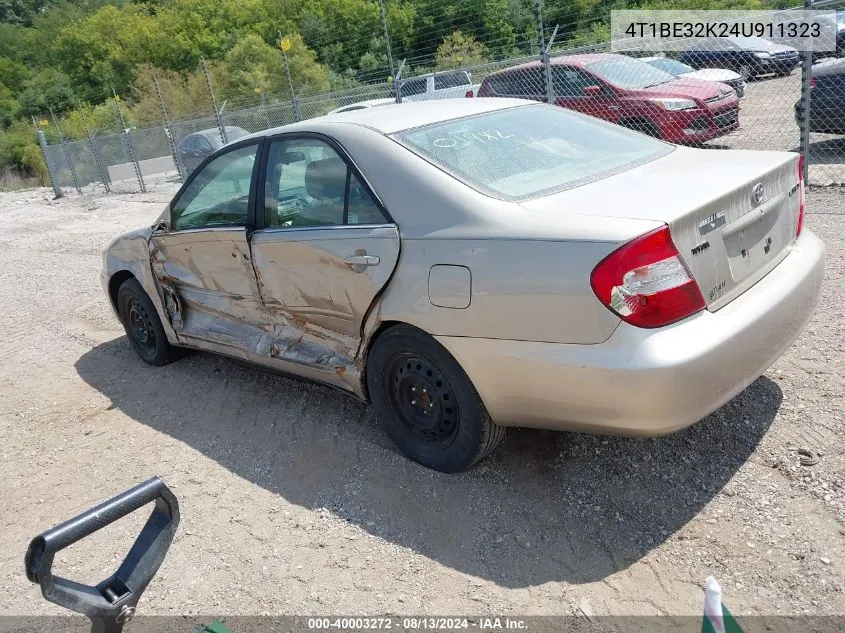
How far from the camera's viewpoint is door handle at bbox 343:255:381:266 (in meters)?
3.19

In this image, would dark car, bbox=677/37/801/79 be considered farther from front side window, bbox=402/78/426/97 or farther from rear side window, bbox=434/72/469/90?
front side window, bbox=402/78/426/97

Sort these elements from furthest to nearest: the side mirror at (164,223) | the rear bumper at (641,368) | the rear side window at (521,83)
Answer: the rear side window at (521,83) < the side mirror at (164,223) < the rear bumper at (641,368)

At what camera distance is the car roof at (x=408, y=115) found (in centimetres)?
353

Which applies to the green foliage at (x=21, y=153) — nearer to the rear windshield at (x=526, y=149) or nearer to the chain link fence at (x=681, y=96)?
the chain link fence at (x=681, y=96)

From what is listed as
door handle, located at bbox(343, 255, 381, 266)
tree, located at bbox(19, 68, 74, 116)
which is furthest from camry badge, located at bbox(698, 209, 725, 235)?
tree, located at bbox(19, 68, 74, 116)

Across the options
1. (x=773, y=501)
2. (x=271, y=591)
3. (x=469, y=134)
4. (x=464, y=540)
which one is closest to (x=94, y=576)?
(x=271, y=591)

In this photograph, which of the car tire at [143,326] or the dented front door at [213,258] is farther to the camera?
the car tire at [143,326]

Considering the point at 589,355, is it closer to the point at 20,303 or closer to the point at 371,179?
the point at 371,179

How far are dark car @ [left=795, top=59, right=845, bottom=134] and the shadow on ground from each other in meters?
6.60

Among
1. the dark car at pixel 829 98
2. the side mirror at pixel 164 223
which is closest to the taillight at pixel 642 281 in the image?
the side mirror at pixel 164 223

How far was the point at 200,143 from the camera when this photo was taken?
1692cm

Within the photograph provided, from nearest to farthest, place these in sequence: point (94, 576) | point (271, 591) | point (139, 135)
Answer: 1. point (271, 591)
2. point (94, 576)
3. point (139, 135)

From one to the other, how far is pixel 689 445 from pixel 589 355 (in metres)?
1.03

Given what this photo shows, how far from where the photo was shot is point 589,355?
2.55 m
